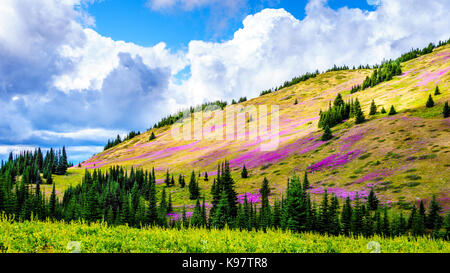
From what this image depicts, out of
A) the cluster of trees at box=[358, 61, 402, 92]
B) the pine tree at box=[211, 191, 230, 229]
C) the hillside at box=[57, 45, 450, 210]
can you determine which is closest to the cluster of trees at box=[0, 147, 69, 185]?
the hillside at box=[57, 45, 450, 210]

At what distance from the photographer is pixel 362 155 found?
62.6 m

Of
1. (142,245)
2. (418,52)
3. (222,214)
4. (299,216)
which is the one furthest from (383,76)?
(142,245)

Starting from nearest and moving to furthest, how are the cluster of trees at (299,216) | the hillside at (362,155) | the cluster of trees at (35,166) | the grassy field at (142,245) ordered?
the grassy field at (142,245) → the cluster of trees at (299,216) → the hillside at (362,155) → the cluster of trees at (35,166)

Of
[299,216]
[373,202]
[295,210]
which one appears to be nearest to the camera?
[295,210]

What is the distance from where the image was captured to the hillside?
155 feet

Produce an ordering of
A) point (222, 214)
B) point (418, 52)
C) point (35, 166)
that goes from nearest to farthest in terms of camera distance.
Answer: point (222, 214) < point (35, 166) < point (418, 52)

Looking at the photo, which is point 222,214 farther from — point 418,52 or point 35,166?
point 418,52

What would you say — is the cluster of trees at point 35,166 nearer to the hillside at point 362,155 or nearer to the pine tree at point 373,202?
the hillside at point 362,155

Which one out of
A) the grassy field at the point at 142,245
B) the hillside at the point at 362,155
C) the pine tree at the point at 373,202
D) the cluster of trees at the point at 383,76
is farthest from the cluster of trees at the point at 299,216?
the cluster of trees at the point at 383,76

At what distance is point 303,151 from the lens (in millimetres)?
78312

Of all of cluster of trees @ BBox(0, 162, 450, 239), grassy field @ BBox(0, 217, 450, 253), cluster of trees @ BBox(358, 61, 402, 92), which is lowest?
cluster of trees @ BBox(0, 162, 450, 239)

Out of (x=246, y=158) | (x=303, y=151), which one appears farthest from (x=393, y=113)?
(x=246, y=158)

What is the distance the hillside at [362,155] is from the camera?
47.2 metres

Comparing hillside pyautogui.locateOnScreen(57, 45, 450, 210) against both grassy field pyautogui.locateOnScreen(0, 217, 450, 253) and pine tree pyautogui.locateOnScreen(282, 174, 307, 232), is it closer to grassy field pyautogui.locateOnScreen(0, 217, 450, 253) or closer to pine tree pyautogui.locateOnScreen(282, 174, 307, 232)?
pine tree pyautogui.locateOnScreen(282, 174, 307, 232)
